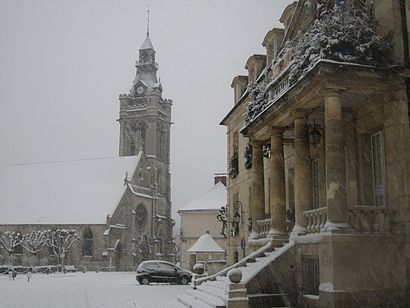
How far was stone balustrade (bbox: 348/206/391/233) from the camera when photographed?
1300 centimetres

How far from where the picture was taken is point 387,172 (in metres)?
13.6

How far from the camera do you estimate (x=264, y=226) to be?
60.7 ft

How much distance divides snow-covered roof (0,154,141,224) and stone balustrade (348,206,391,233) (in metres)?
46.2

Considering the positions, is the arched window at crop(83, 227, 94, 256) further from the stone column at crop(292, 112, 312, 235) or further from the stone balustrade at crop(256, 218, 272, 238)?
the stone column at crop(292, 112, 312, 235)

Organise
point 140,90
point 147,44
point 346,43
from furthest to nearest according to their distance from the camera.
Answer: point 147,44
point 140,90
point 346,43

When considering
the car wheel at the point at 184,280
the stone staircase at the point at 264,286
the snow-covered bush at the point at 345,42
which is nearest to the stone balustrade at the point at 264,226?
the stone staircase at the point at 264,286

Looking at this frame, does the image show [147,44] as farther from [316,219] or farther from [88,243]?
[316,219]

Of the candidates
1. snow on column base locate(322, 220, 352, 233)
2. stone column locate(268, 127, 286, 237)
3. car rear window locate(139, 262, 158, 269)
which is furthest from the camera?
car rear window locate(139, 262, 158, 269)

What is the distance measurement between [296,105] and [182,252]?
42977mm

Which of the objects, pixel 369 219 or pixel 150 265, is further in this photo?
pixel 150 265

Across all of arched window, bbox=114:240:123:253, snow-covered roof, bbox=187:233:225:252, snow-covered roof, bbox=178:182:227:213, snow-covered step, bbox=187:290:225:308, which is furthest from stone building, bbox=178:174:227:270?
snow-covered step, bbox=187:290:225:308

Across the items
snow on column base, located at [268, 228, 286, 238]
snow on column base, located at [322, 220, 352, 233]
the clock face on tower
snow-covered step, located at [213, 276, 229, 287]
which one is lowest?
snow-covered step, located at [213, 276, 229, 287]

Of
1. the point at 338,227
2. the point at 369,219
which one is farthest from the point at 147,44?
the point at 338,227

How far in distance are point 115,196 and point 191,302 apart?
45.8m
